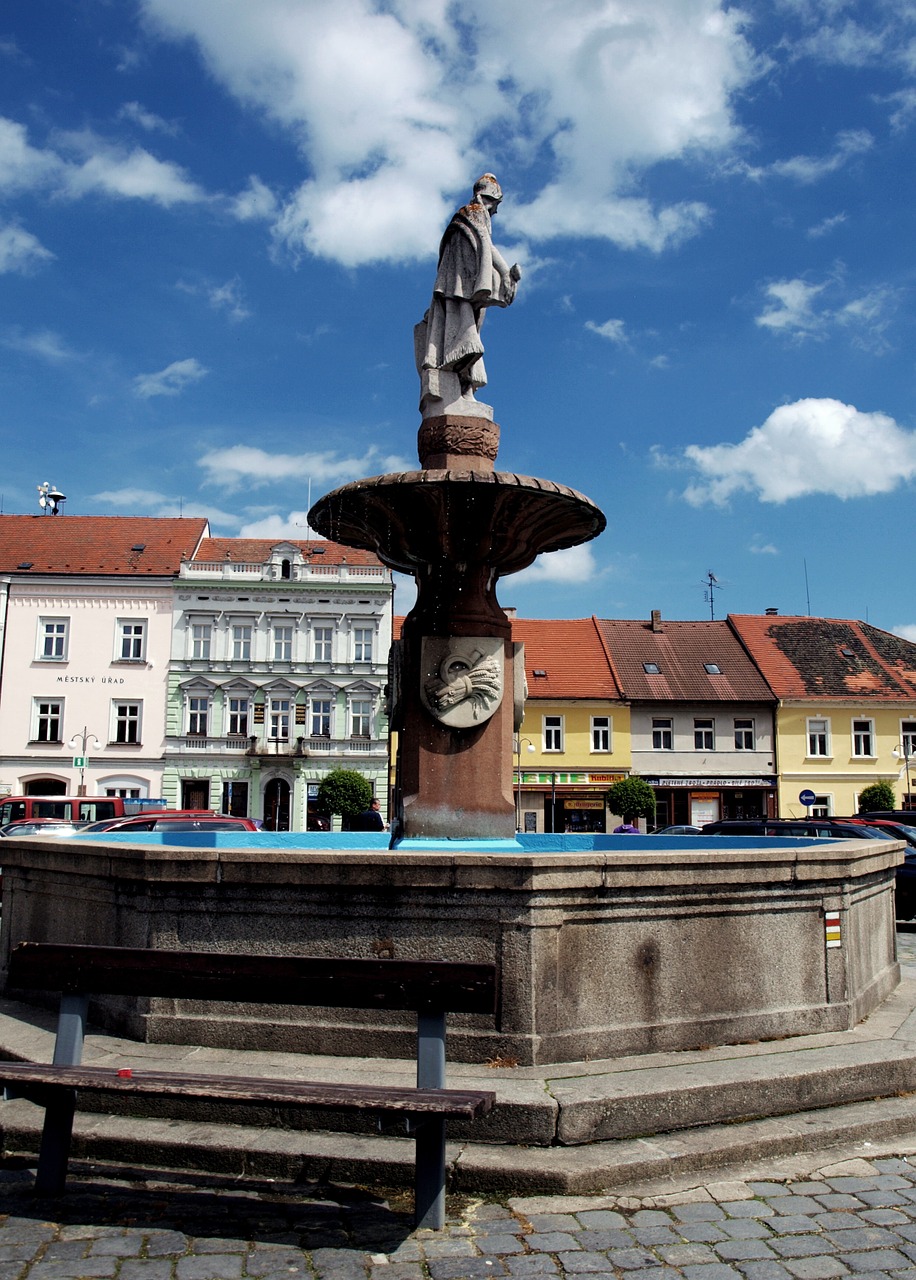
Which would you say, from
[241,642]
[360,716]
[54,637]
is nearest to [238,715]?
[241,642]

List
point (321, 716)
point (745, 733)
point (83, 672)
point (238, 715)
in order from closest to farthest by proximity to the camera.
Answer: point (745, 733), point (83, 672), point (238, 715), point (321, 716)

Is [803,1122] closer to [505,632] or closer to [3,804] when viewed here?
[505,632]

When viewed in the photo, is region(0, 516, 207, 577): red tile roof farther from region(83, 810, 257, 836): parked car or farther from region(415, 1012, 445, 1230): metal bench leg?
→ region(415, 1012, 445, 1230): metal bench leg

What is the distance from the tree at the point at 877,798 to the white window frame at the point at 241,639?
83.6 feet

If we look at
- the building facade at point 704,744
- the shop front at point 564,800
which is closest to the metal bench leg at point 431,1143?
the shop front at point 564,800

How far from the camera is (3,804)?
3112cm

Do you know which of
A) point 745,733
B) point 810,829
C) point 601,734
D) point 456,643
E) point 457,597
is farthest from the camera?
point 745,733

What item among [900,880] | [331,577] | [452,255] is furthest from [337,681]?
[452,255]

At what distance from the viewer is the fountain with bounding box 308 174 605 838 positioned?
8.59m

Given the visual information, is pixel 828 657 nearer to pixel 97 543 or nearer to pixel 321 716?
pixel 321 716

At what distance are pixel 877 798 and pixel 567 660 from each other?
1348cm

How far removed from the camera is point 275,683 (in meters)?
Answer: 45.3

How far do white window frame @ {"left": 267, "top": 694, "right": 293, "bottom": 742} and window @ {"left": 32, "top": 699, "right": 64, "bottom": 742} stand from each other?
28.2ft

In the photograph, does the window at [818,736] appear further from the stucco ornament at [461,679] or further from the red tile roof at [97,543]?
the stucco ornament at [461,679]
